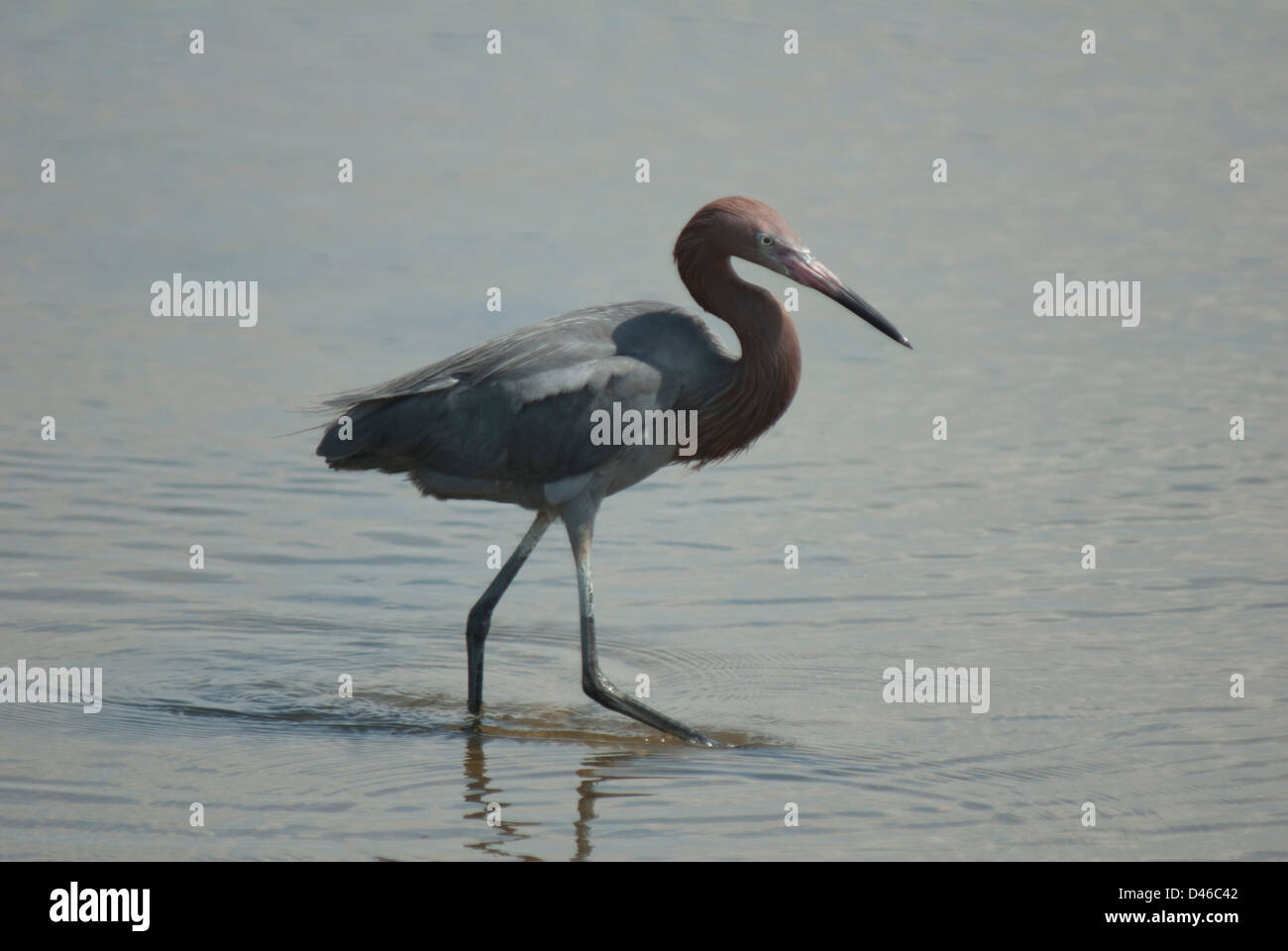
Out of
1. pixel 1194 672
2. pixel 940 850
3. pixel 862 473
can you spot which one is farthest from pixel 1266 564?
pixel 940 850

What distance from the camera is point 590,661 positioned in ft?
26.5

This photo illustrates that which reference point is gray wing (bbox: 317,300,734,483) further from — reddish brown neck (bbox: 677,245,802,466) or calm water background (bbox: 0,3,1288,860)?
calm water background (bbox: 0,3,1288,860)

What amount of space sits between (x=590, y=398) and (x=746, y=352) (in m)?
0.76

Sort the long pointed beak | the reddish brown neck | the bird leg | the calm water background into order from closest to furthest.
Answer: the calm water background < the bird leg < the long pointed beak < the reddish brown neck

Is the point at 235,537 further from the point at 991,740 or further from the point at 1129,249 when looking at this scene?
the point at 1129,249

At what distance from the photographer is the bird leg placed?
8.00 metres

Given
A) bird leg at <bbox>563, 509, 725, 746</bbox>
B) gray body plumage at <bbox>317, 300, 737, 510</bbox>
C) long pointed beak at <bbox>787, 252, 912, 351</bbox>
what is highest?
long pointed beak at <bbox>787, 252, 912, 351</bbox>

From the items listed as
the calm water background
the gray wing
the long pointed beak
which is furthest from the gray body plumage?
the calm water background

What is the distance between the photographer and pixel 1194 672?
29.1ft

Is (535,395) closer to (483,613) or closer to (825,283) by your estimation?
(483,613)

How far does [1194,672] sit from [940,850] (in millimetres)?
2530

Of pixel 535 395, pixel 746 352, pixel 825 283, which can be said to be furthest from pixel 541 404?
pixel 825 283

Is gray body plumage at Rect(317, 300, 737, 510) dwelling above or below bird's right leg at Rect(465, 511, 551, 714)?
above

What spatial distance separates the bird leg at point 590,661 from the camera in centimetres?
800
